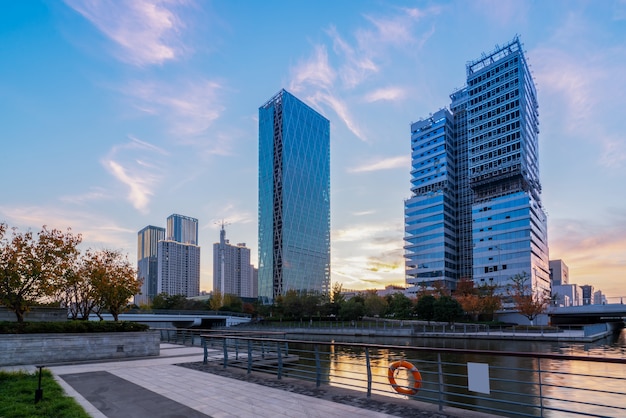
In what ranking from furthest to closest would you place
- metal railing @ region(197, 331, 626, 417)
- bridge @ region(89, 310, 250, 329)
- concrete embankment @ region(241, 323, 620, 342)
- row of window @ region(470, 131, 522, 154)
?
1. row of window @ region(470, 131, 522, 154)
2. bridge @ region(89, 310, 250, 329)
3. concrete embankment @ region(241, 323, 620, 342)
4. metal railing @ region(197, 331, 626, 417)

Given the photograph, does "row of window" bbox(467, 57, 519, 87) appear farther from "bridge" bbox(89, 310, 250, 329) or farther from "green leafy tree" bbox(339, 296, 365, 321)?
"bridge" bbox(89, 310, 250, 329)

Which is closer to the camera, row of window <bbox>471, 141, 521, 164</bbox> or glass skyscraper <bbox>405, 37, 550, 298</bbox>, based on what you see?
Result: glass skyscraper <bbox>405, 37, 550, 298</bbox>

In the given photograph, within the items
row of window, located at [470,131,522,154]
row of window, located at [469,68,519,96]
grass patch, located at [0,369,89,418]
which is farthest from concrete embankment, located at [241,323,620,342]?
row of window, located at [469,68,519,96]

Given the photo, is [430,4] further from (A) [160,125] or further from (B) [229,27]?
(A) [160,125]

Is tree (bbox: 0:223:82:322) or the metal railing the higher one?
tree (bbox: 0:223:82:322)

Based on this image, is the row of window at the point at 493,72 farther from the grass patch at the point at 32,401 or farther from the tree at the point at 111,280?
the grass patch at the point at 32,401

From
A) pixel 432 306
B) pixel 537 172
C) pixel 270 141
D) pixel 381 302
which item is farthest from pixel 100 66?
A: pixel 270 141

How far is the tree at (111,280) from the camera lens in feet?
113

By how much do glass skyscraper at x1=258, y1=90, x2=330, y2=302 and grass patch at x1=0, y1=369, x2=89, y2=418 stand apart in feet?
504

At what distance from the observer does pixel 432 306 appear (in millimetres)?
66812

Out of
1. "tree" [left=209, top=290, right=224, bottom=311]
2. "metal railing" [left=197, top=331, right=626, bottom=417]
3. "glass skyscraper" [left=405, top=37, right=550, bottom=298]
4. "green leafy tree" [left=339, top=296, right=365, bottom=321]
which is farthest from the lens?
"tree" [left=209, top=290, right=224, bottom=311]

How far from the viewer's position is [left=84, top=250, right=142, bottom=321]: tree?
113ft

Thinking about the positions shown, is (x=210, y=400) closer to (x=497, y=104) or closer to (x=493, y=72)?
(x=497, y=104)

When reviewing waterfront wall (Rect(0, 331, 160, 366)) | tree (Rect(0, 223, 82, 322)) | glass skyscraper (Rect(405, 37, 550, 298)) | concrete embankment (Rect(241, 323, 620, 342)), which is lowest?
concrete embankment (Rect(241, 323, 620, 342))
